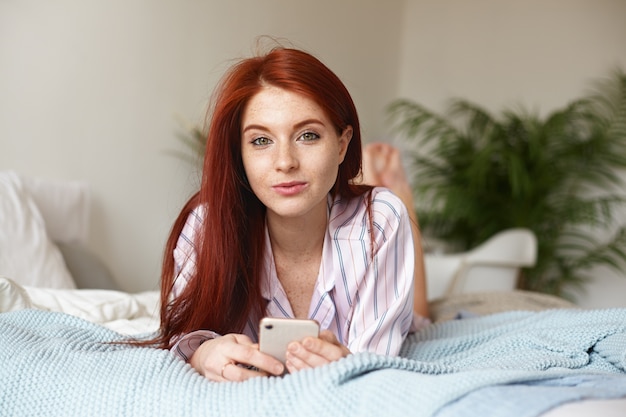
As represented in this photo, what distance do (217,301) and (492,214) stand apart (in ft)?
9.34

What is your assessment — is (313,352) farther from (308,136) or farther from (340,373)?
(308,136)

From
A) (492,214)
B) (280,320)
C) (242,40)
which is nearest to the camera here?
(280,320)

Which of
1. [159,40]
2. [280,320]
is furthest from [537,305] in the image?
[159,40]

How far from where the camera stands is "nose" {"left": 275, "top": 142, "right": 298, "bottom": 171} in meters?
1.13

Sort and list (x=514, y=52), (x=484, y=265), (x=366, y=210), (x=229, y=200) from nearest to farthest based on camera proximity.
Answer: (x=229, y=200), (x=366, y=210), (x=484, y=265), (x=514, y=52)

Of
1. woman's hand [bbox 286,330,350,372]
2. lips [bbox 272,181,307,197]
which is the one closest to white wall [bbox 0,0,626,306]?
lips [bbox 272,181,307,197]

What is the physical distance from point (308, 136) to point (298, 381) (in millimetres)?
460

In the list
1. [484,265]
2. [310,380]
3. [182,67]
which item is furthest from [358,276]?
[484,265]

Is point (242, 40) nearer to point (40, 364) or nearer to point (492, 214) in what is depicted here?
point (492, 214)

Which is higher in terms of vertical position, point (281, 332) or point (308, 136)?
point (308, 136)

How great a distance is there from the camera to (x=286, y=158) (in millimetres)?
1131

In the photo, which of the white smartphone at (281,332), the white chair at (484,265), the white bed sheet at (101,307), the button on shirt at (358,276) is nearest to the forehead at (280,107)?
the button on shirt at (358,276)

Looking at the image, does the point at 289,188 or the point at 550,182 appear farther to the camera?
the point at 550,182

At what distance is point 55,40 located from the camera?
2.40m
